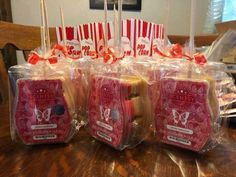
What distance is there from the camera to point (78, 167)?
1.38 feet

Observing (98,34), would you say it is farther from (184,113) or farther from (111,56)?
(184,113)

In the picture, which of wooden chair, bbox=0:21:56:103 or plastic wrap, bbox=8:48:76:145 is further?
wooden chair, bbox=0:21:56:103

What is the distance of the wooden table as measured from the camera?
0.41m

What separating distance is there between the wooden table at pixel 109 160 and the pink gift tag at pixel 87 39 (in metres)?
0.37

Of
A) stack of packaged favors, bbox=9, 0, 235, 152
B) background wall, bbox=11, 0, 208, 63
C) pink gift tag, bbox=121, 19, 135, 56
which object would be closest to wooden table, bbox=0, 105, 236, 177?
stack of packaged favors, bbox=9, 0, 235, 152

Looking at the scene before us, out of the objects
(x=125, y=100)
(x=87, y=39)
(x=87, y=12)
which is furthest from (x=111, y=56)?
(x=87, y=12)

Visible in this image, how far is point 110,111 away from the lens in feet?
1.70

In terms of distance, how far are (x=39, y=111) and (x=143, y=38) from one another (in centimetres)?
43

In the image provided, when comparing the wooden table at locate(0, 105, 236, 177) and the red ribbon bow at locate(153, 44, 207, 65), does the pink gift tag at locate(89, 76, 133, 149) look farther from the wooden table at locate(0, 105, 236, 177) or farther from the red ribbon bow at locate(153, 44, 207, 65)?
the red ribbon bow at locate(153, 44, 207, 65)

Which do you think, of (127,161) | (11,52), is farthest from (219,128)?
(11,52)

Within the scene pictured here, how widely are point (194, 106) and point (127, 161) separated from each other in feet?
0.57

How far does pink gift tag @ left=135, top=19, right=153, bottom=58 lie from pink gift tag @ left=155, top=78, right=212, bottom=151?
0.93 ft

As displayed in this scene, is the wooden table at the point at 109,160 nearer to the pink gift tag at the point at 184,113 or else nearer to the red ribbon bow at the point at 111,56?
the pink gift tag at the point at 184,113

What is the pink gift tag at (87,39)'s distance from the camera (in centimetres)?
82
